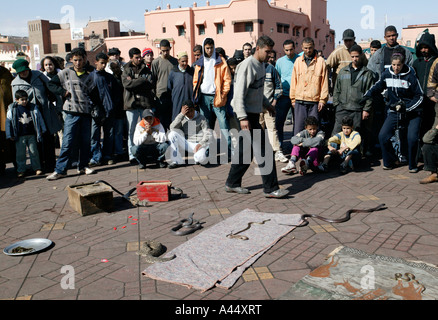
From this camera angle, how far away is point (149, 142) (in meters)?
7.47

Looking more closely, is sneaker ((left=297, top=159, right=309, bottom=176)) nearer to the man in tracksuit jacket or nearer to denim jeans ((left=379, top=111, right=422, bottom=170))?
denim jeans ((left=379, top=111, right=422, bottom=170))

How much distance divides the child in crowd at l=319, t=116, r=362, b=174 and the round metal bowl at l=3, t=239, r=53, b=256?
4.34m

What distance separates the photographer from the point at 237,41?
48688 mm

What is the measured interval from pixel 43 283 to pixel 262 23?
1884 inches

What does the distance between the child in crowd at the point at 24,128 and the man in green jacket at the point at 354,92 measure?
528 centimetres

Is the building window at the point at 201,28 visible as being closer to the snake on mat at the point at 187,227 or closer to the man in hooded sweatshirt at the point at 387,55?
the man in hooded sweatshirt at the point at 387,55

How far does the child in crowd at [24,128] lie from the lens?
277 inches

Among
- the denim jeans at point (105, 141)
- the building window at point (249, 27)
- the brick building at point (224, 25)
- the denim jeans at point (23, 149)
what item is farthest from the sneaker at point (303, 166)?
the building window at point (249, 27)

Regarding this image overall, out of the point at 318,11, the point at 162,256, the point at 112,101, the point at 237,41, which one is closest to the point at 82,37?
the point at 237,41

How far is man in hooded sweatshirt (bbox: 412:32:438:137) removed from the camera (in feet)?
21.8

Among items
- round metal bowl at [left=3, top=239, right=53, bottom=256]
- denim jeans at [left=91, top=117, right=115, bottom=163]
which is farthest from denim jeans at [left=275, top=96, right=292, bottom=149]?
round metal bowl at [left=3, top=239, right=53, bottom=256]
